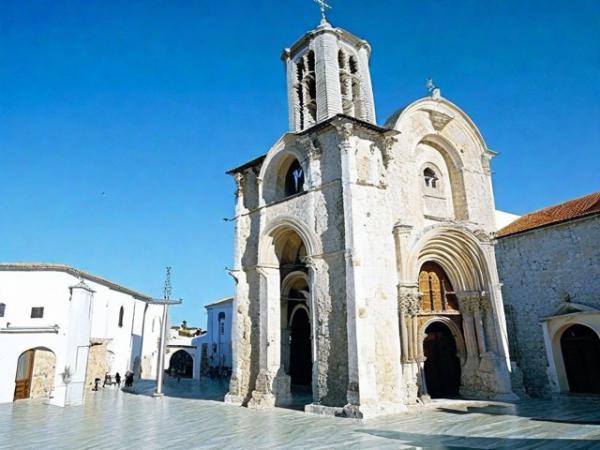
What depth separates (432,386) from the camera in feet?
49.7

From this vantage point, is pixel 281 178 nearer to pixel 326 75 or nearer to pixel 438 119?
pixel 326 75

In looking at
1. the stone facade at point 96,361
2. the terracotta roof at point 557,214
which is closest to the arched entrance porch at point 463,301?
the terracotta roof at point 557,214

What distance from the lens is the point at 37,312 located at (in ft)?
62.7

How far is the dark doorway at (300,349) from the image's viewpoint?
17062 millimetres

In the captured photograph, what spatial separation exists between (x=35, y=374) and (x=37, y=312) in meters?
3.26

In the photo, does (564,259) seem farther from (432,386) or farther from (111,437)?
(111,437)

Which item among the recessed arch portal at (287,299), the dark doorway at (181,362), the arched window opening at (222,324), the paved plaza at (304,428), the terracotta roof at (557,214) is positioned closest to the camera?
the paved plaza at (304,428)

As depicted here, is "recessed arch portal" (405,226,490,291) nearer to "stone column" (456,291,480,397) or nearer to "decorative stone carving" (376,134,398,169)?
"stone column" (456,291,480,397)

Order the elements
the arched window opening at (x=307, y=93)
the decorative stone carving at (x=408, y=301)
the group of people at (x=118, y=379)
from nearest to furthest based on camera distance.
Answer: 1. the decorative stone carving at (x=408, y=301)
2. the arched window opening at (x=307, y=93)
3. the group of people at (x=118, y=379)

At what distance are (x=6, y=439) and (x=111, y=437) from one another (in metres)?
2.40

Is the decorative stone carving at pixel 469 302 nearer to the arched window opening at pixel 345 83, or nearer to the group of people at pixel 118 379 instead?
the arched window opening at pixel 345 83

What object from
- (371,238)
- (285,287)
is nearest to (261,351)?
(285,287)

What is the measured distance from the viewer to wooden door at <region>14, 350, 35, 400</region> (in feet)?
62.6

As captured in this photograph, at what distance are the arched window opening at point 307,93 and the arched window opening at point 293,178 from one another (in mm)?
2015
